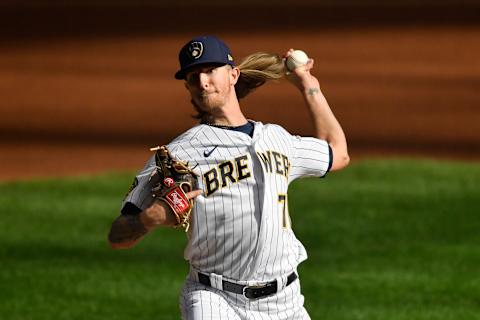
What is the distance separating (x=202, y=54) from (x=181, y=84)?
42.3 ft

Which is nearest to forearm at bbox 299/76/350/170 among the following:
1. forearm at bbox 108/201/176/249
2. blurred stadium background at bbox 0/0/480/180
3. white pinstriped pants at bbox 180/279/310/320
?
white pinstriped pants at bbox 180/279/310/320

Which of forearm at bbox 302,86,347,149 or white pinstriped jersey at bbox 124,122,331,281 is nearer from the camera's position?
white pinstriped jersey at bbox 124,122,331,281

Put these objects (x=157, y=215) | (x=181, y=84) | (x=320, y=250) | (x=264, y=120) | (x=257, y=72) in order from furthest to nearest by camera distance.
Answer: (x=181, y=84)
(x=264, y=120)
(x=320, y=250)
(x=257, y=72)
(x=157, y=215)

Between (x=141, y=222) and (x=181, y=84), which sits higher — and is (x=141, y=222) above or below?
A: below

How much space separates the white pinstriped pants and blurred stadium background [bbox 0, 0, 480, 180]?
8437 mm

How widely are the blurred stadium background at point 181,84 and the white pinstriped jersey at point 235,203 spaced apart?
8467 millimetres

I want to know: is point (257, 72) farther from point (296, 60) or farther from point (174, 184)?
point (174, 184)

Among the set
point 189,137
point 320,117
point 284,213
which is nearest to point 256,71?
point 320,117

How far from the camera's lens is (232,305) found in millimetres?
5309

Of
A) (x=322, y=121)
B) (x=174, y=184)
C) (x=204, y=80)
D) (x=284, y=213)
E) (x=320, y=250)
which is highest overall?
(x=204, y=80)

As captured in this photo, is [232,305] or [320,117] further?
[320,117]

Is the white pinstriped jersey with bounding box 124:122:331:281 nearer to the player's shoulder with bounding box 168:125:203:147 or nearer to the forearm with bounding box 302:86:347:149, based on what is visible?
the player's shoulder with bounding box 168:125:203:147

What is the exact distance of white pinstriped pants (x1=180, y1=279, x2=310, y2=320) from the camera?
520 cm

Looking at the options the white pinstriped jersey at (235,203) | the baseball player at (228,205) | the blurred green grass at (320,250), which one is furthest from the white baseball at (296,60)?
the blurred green grass at (320,250)
